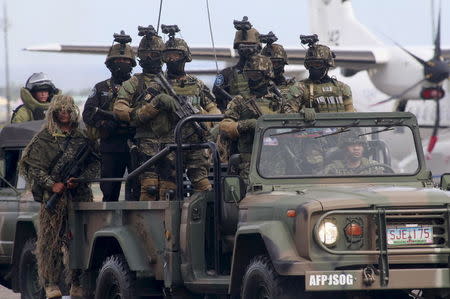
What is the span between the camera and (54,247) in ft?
40.7

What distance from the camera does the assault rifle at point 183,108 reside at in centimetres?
1212

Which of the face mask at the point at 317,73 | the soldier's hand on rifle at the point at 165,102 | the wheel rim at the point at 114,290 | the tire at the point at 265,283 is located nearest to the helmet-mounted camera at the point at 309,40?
the face mask at the point at 317,73

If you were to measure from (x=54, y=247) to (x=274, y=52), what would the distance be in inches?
129

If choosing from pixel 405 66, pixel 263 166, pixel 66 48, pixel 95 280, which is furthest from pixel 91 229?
pixel 66 48

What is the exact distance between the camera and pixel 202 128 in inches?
481

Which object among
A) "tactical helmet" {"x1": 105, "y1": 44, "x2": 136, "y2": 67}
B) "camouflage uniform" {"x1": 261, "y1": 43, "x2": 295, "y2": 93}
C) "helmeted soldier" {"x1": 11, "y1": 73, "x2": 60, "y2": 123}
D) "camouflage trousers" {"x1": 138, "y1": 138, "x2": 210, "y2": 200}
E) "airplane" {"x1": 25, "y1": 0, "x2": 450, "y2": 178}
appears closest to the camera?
"camouflage trousers" {"x1": 138, "y1": 138, "x2": 210, "y2": 200}

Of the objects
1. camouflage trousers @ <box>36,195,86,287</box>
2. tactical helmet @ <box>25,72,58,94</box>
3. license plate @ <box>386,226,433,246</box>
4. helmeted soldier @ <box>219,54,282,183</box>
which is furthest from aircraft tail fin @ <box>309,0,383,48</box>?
license plate @ <box>386,226,433,246</box>

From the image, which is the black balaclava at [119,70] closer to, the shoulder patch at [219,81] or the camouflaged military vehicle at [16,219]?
the shoulder patch at [219,81]

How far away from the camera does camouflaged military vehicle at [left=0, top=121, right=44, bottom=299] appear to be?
13883 millimetres

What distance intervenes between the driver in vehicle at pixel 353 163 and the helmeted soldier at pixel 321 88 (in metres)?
2.04

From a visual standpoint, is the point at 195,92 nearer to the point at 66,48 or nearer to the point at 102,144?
the point at 102,144

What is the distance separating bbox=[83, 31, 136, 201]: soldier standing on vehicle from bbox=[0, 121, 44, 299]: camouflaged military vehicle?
1.09 m

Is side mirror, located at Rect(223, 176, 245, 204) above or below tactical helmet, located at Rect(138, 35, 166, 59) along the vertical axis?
below

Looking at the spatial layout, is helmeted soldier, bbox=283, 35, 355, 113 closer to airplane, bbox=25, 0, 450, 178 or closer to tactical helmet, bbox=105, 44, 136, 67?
tactical helmet, bbox=105, 44, 136, 67
